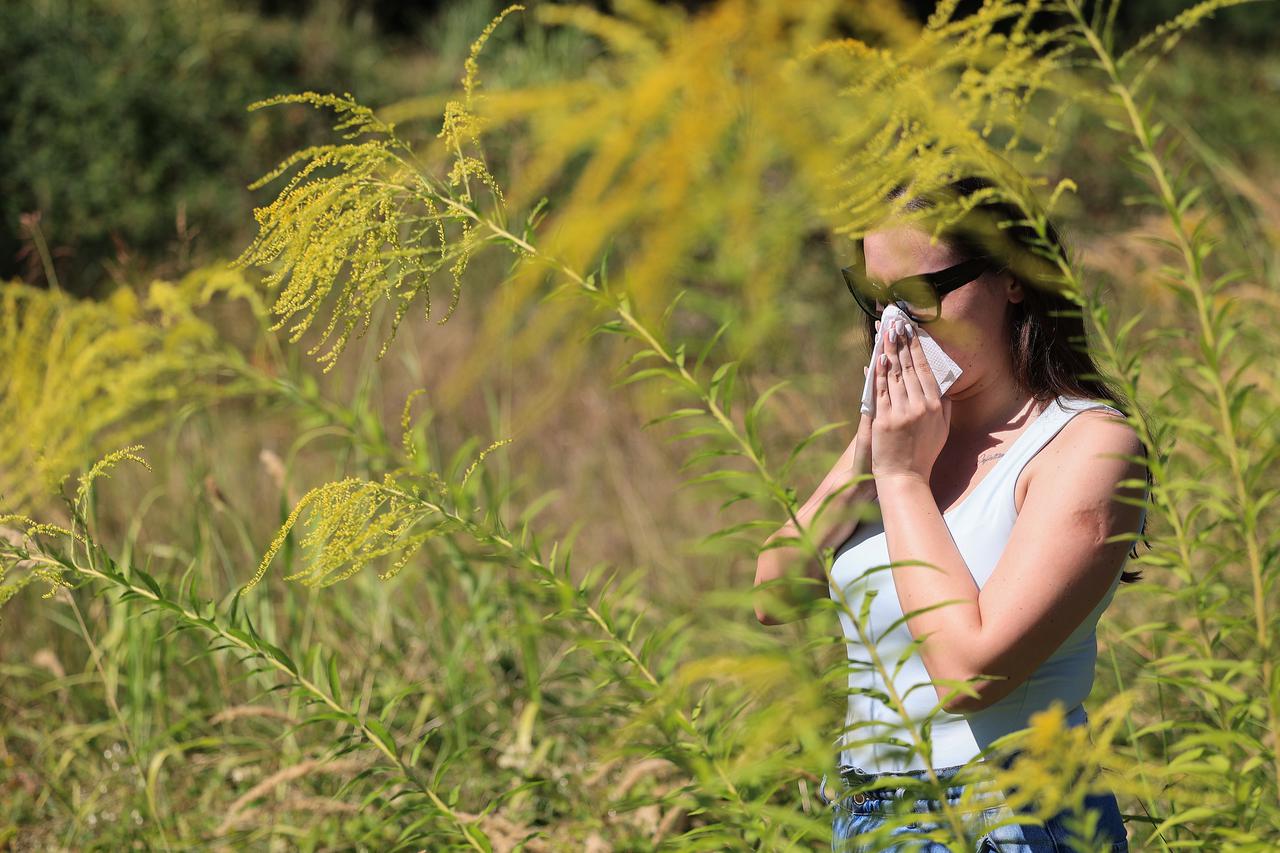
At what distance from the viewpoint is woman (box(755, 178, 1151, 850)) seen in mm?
1334

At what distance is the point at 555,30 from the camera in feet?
33.7

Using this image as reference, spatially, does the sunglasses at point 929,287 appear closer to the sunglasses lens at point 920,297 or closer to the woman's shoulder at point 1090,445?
the sunglasses lens at point 920,297

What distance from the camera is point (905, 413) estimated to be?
1405 mm

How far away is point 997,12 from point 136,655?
2.44m

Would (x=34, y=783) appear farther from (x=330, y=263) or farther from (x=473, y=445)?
(x=330, y=263)

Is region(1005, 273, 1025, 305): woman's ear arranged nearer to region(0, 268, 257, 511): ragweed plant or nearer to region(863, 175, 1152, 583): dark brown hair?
region(863, 175, 1152, 583): dark brown hair

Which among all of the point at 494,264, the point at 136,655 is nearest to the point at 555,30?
the point at 494,264

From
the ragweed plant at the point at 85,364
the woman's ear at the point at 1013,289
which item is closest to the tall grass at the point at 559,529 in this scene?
the ragweed plant at the point at 85,364

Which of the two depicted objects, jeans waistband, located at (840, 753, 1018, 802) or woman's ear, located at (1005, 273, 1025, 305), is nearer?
jeans waistband, located at (840, 753, 1018, 802)

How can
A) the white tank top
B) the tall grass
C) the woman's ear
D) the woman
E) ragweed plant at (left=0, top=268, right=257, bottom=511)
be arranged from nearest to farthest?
the tall grass, the woman, the white tank top, the woman's ear, ragweed plant at (left=0, top=268, right=257, bottom=511)

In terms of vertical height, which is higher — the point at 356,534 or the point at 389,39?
the point at 389,39

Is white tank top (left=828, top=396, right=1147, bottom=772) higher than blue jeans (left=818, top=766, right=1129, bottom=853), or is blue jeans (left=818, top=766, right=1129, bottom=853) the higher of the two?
white tank top (left=828, top=396, right=1147, bottom=772)

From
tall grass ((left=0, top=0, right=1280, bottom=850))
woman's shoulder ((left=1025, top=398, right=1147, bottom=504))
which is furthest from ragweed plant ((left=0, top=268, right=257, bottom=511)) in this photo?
woman's shoulder ((left=1025, top=398, right=1147, bottom=504))

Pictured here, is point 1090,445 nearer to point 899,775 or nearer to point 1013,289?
point 1013,289
